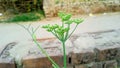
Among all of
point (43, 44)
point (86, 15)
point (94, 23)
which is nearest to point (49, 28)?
point (43, 44)

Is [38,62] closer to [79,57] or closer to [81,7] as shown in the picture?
[79,57]

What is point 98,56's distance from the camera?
232cm

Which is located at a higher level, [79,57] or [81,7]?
[79,57]

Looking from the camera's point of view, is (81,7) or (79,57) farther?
(81,7)

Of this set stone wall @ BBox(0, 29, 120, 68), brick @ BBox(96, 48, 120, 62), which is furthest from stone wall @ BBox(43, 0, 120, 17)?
brick @ BBox(96, 48, 120, 62)

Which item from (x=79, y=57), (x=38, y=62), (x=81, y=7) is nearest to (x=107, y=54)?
(x=79, y=57)

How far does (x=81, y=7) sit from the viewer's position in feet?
18.2

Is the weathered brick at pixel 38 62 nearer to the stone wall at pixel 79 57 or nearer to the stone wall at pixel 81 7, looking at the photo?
the stone wall at pixel 79 57

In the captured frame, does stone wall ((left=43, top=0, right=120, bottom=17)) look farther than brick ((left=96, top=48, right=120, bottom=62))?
Yes

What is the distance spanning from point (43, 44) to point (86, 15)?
9.68 ft

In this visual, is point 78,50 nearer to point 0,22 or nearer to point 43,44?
point 43,44

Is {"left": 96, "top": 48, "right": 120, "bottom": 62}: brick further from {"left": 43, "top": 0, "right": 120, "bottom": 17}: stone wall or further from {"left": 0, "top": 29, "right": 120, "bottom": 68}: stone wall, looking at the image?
{"left": 43, "top": 0, "right": 120, "bottom": 17}: stone wall

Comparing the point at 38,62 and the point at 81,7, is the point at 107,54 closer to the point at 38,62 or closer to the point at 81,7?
the point at 38,62

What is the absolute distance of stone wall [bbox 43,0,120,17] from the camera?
5.53m
